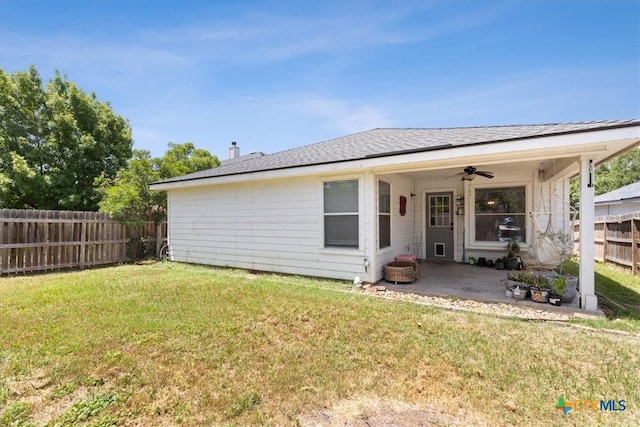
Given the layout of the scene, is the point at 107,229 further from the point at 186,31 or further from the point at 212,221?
the point at 186,31

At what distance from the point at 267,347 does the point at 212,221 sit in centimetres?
598

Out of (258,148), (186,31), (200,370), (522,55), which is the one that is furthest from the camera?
(258,148)

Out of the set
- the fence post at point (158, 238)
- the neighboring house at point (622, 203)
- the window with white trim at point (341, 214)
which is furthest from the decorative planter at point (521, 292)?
the neighboring house at point (622, 203)

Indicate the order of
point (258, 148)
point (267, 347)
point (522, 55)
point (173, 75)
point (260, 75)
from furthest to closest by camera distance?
point (258, 148) → point (260, 75) → point (173, 75) → point (522, 55) → point (267, 347)

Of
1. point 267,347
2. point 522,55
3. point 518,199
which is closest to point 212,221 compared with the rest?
point 267,347

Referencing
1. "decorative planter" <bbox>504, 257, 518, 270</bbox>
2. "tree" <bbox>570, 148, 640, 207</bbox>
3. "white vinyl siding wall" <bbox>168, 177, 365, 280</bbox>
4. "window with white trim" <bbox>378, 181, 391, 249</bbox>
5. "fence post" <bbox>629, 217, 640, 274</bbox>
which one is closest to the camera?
"window with white trim" <bbox>378, 181, 391, 249</bbox>

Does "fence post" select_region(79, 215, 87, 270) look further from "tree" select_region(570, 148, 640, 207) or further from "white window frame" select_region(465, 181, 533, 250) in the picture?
"tree" select_region(570, 148, 640, 207)

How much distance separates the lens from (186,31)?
6855 mm

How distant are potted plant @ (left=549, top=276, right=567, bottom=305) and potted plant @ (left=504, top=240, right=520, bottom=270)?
8.54 ft

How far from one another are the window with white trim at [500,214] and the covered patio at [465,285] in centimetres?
105

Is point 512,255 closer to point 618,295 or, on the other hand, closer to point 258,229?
point 618,295

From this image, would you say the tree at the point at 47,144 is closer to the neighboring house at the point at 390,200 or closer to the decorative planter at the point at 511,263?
the neighboring house at the point at 390,200

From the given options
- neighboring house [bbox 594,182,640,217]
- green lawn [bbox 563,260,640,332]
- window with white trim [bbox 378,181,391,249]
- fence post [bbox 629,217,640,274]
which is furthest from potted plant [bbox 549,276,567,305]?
neighboring house [bbox 594,182,640,217]

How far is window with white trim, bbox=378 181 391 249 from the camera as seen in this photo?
647 cm
